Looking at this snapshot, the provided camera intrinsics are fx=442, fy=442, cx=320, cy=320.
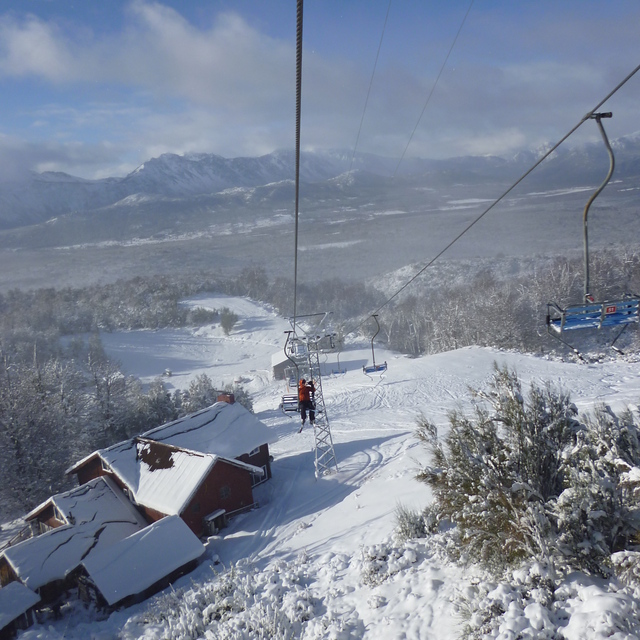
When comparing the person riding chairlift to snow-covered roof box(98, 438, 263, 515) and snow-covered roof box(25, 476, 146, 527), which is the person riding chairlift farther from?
snow-covered roof box(25, 476, 146, 527)

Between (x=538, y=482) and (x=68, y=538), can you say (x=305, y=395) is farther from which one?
(x=68, y=538)

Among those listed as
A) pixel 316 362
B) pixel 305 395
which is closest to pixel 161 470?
pixel 316 362

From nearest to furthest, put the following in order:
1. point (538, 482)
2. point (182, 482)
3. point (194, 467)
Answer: point (538, 482)
point (182, 482)
point (194, 467)

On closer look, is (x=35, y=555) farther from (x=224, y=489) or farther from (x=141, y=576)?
(x=224, y=489)

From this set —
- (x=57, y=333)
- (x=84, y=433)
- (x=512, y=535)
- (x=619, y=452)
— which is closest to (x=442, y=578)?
(x=512, y=535)

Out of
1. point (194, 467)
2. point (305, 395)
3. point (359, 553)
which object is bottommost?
point (194, 467)

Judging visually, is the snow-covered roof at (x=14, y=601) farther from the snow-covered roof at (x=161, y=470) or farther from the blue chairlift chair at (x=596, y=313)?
the blue chairlift chair at (x=596, y=313)

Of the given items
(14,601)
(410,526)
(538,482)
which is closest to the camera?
(538,482)

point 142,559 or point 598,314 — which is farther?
point 142,559
